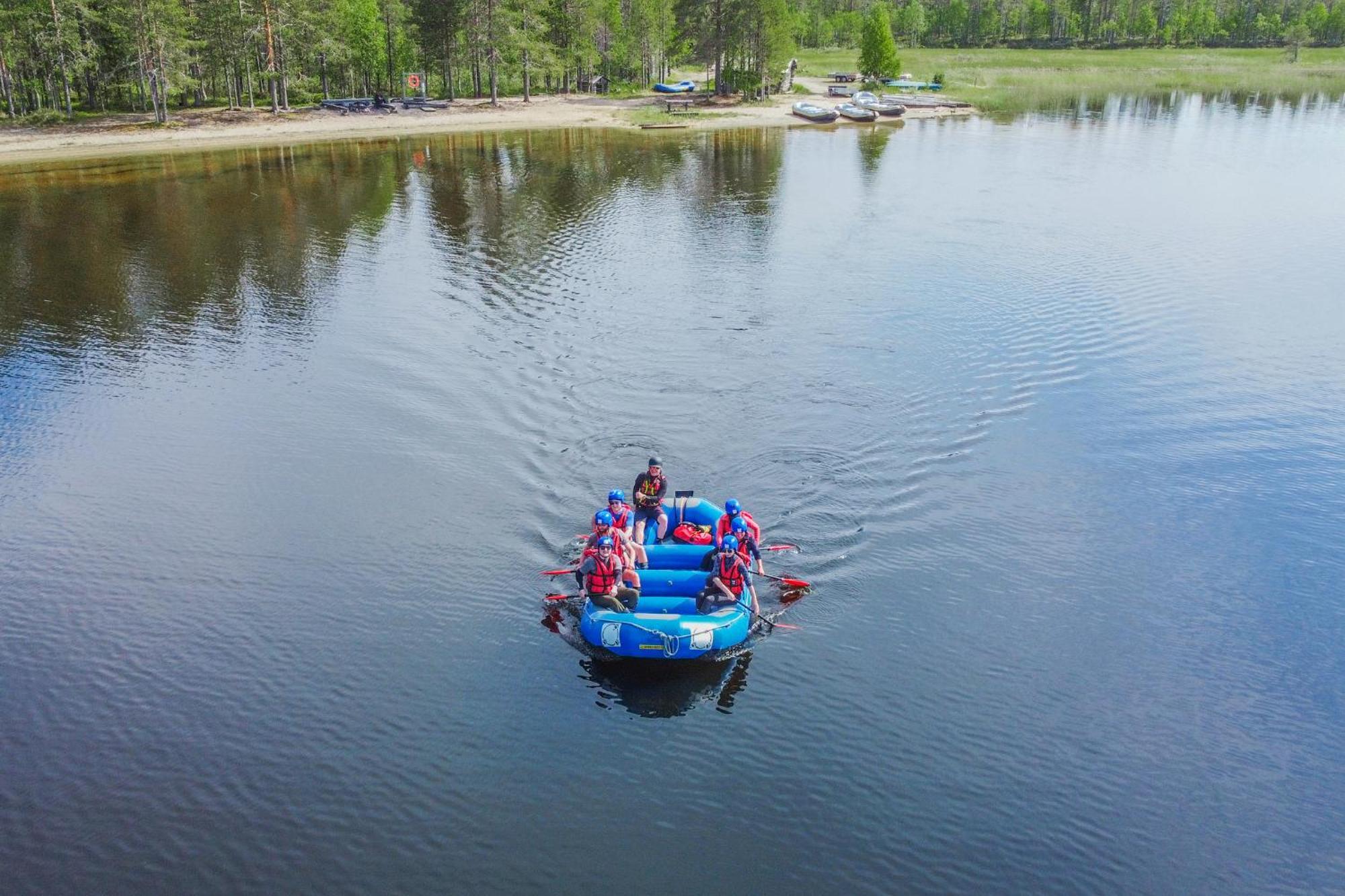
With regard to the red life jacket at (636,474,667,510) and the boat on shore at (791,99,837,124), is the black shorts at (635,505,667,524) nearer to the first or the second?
the red life jacket at (636,474,667,510)

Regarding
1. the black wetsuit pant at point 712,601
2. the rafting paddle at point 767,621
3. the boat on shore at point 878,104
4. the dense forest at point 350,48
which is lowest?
the rafting paddle at point 767,621

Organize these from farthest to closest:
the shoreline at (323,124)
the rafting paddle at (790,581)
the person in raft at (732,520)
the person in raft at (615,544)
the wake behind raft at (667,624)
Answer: the shoreline at (323,124) < the person in raft at (732,520) < the rafting paddle at (790,581) < the person in raft at (615,544) < the wake behind raft at (667,624)

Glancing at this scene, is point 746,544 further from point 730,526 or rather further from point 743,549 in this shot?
point 730,526

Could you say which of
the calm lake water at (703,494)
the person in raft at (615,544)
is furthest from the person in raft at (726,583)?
the person in raft at (615,544)


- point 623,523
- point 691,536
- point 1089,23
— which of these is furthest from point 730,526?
point 1089,23

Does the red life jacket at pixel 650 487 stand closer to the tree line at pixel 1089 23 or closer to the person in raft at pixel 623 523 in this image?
the person in raft at pixel 623 523

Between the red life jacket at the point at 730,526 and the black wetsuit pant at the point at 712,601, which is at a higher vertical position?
the red life jacket at the point at 730,526

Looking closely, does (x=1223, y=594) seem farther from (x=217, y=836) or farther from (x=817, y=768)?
(x=217, y=836)

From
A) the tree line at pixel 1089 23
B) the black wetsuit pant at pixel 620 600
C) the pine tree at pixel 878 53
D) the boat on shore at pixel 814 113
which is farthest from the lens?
the tree line at pixel 1089 23
